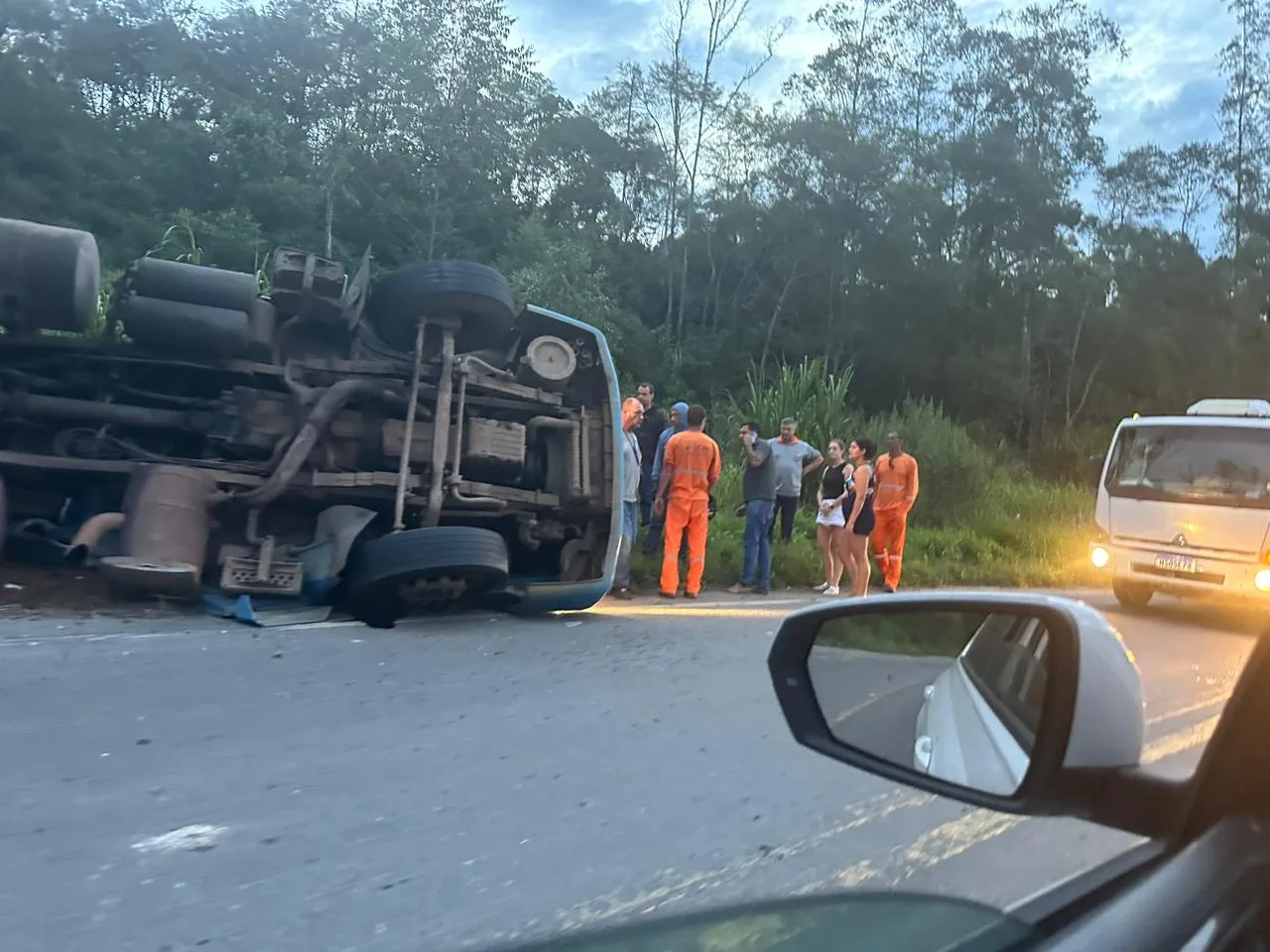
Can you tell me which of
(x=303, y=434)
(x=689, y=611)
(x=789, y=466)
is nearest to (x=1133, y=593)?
(x=789, y=466)

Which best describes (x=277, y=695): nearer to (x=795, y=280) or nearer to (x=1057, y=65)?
(x=795, y=280)

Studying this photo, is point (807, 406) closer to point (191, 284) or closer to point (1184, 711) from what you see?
point (191, 284)

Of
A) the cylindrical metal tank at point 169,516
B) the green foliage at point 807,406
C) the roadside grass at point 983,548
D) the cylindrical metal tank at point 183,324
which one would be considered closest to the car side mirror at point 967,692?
the cylindrical metal tank at point 169,516

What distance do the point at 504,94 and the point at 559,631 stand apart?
29583 millimetres

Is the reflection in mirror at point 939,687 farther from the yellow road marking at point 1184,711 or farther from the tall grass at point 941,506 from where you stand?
the tall grass at point 941,506

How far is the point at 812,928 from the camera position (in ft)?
6.56

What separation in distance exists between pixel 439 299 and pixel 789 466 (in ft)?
17.7

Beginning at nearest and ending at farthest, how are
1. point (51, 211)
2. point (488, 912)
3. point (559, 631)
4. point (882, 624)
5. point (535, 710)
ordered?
point (882, 624) → point (488, 912) → point (535, 710) → point (559, 631) → point (51, 211)

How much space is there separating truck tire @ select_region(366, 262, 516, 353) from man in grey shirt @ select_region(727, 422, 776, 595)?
11.6ft

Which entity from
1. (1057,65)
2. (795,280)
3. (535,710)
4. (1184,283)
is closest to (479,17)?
(795,280)

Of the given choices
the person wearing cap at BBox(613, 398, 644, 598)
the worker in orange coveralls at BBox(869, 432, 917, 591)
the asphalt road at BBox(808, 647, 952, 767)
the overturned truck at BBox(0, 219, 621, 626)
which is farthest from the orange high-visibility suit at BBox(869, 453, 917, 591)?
the asphalt road at BBox(808, 647, 952, 767)

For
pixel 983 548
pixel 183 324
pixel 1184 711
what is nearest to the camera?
pixel 1184 711

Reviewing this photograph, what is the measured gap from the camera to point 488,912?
2.98m

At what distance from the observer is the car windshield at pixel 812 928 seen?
1834 millimetres
